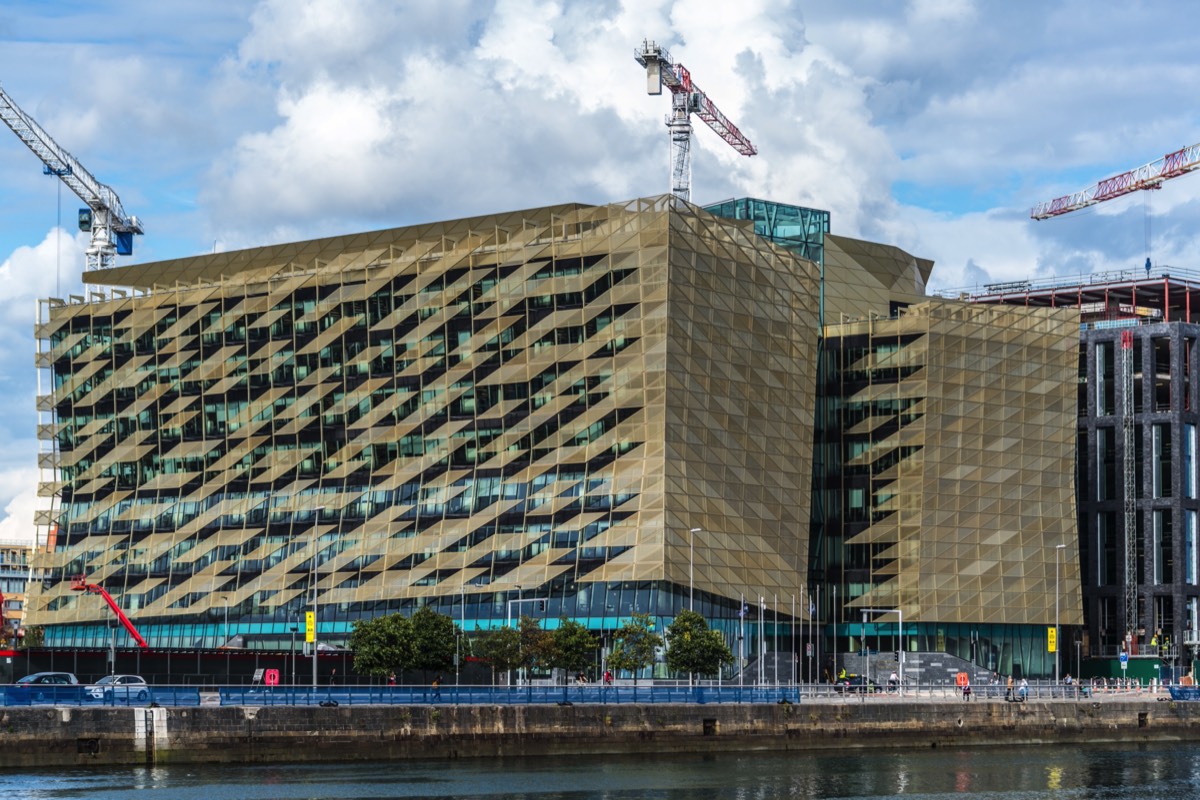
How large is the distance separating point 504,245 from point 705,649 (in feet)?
152

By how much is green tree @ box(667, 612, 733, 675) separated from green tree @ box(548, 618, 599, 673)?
6.29 metres

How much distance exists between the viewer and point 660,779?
102500 millimetres

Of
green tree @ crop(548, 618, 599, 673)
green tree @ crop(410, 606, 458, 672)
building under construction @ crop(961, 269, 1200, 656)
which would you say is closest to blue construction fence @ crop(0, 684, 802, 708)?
green tree @ crop(548, 618, 599, 673)

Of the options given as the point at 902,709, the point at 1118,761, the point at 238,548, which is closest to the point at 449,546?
the point at 238,548

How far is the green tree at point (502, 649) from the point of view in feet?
450

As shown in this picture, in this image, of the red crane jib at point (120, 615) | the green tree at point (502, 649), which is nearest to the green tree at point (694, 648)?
the green tree at point (502, 649)

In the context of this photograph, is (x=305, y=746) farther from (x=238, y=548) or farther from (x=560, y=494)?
(x=238, y=548)

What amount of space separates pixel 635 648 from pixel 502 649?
9980 mm

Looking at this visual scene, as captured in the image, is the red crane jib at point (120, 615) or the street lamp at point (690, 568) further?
the red crane jib at point (120, 615)

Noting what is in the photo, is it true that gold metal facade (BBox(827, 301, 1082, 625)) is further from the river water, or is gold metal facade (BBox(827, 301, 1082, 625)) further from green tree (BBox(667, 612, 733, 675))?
the river water

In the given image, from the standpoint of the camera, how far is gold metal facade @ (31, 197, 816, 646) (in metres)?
158

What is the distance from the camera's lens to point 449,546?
546 feet

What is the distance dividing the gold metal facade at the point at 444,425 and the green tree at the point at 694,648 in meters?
12.4

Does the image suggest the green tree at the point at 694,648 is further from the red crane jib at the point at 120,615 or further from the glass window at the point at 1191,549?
the glass window at the point at 1191,549
